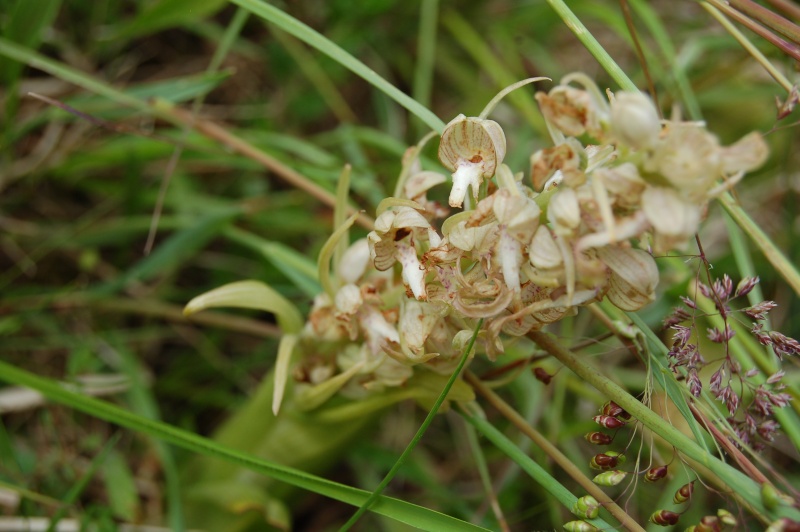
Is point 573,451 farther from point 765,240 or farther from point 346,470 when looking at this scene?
point 765,240

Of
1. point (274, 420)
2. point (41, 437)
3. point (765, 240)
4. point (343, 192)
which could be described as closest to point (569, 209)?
point (343, 192)

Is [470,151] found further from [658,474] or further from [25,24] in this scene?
[25,24]

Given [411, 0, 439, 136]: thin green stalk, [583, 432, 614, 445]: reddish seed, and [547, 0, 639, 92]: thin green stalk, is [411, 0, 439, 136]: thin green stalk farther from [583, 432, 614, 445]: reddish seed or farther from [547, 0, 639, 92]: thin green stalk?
[583, 432, 614, 445]: reddish seed

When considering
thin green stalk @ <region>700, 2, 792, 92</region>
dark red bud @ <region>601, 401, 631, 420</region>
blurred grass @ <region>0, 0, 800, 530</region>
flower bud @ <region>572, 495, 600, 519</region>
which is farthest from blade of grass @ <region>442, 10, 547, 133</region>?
flower bud @ <region>572, 495, 600, 519</region>

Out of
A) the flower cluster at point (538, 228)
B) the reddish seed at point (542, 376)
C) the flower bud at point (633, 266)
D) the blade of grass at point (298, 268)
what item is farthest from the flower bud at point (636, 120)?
the blade of grass at point (298, 268)

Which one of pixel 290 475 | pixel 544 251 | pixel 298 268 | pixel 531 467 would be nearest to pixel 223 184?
pixel 298 268

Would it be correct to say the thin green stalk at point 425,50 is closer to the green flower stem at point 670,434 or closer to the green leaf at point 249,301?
the green leaf at point 249,301
